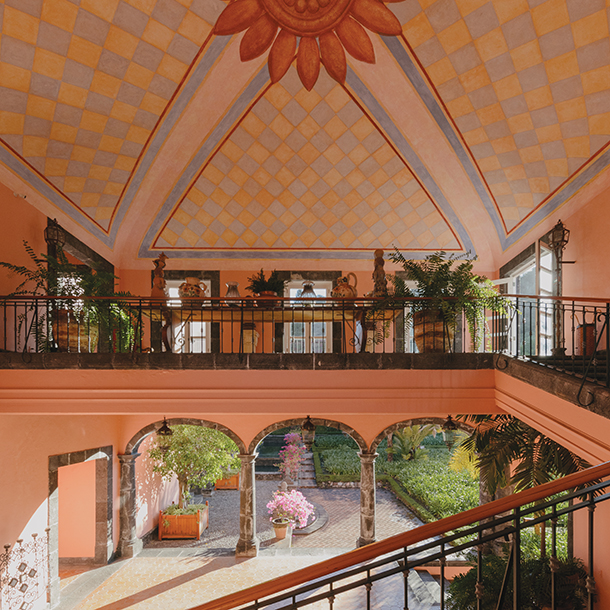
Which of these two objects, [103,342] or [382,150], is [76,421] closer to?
[103,342]

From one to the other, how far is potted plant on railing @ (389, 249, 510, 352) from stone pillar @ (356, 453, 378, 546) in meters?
3.05

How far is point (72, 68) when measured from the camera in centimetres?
561

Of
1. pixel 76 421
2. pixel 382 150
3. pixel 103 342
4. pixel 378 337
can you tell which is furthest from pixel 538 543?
pixel 103 342

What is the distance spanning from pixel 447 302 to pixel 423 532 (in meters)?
3.90

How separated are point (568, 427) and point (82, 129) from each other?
6.89 m

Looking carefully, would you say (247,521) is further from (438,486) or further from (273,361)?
(438,486)

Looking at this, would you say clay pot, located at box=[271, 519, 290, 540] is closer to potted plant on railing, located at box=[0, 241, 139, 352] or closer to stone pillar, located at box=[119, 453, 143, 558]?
stone pillar, located at box=[119, 453, 143, 558]

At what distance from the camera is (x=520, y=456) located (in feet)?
17.9

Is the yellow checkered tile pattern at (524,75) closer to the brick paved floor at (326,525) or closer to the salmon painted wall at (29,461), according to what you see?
the salmon painted wall at (29,461)

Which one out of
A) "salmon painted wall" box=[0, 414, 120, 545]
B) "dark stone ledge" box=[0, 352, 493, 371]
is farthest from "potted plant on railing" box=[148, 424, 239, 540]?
"dark stone ledge" box=[0, 352, 493, 371]

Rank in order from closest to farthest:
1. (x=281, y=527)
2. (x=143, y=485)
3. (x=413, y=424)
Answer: (x=413, y=424) < (x=281, y=527) < (x=143, y=485)

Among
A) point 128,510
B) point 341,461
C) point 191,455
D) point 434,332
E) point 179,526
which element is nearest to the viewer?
point 434,332

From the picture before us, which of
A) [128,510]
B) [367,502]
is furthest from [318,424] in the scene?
[128,510]

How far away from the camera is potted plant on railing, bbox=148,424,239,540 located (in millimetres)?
9172
